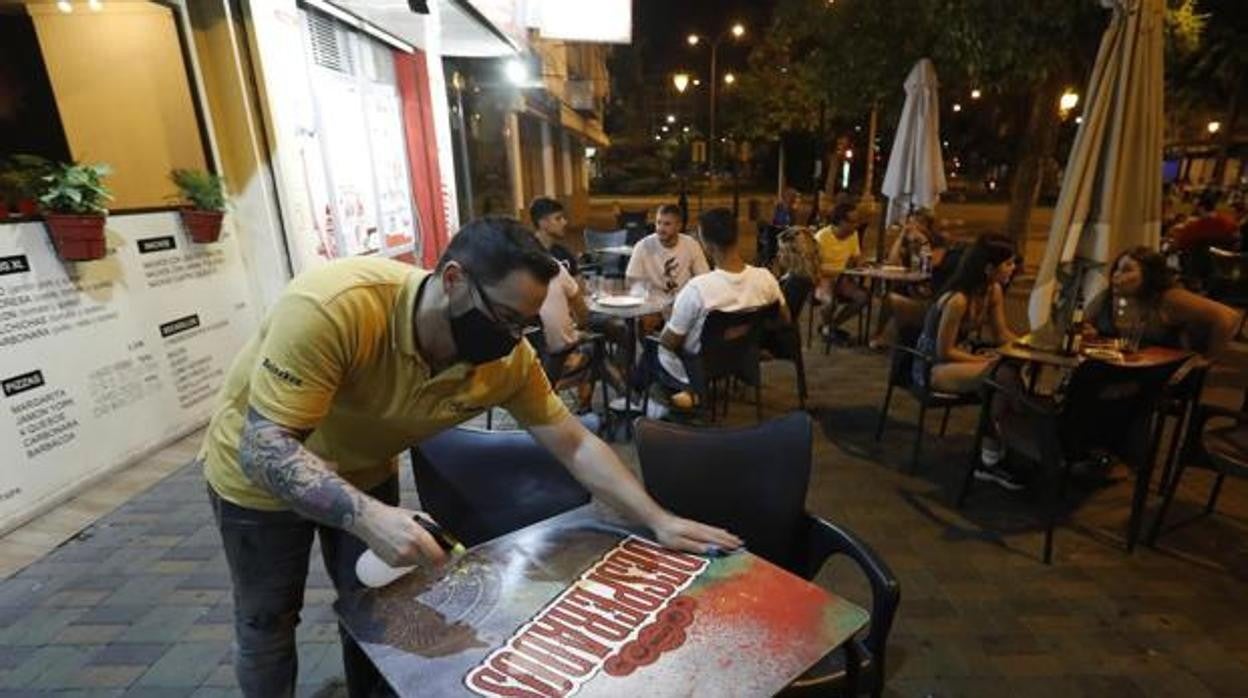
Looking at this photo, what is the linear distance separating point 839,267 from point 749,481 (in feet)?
17.9

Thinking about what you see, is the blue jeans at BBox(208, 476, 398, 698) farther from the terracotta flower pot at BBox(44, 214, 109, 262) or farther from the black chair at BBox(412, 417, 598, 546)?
the terracotta flower pot at BBox(44, 214, 109, 262)

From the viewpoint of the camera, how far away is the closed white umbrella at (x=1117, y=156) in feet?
13.7

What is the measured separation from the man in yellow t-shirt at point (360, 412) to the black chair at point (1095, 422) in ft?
7.10

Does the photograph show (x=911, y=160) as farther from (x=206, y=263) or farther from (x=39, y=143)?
(x=39, y=143)

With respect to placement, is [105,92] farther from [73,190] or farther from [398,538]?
[398,538]

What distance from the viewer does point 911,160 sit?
298 inches

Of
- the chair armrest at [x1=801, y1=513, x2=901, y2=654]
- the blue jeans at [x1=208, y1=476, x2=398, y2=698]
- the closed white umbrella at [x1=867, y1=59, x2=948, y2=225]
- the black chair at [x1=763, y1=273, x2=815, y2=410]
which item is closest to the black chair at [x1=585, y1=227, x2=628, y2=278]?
the black chair at [x1=763, y1=273, x2=815, y2=410]

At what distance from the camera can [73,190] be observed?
3.52 metres

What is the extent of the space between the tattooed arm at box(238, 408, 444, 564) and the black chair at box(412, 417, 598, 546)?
672 mm

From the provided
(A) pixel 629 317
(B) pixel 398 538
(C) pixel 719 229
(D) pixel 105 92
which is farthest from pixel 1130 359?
(D) pixel 105 92

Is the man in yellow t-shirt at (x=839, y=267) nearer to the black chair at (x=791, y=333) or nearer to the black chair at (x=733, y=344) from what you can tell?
the black chair at (x=791, y=333)

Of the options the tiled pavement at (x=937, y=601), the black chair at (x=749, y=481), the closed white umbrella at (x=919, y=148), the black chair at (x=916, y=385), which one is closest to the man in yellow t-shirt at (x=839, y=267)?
the closed white umbrella at (x=919, y=148)

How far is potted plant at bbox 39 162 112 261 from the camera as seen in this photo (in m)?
3.50

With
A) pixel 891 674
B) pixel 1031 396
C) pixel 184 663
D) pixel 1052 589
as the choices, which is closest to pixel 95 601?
pixel 184 663
